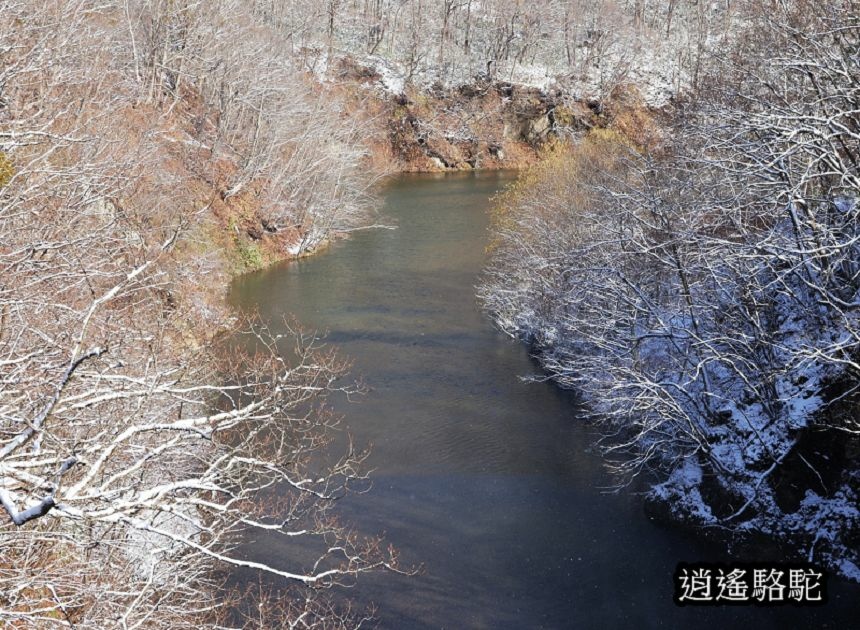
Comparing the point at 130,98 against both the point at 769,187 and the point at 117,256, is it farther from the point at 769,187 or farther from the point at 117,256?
the point at 769,187

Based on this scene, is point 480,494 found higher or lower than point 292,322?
lower

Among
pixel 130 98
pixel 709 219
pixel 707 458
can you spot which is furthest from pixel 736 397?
pixel 130 98

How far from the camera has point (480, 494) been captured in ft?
50.1

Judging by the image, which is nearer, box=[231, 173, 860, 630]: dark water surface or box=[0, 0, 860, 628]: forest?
box=[0, 0, 860, 628]: forest

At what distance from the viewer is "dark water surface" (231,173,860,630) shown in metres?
12.2

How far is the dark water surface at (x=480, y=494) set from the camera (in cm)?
1217

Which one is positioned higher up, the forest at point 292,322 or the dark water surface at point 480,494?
the forest at point 292,322

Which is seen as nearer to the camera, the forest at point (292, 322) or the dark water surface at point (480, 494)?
the forest at point (292, 322)

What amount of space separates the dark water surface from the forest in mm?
603

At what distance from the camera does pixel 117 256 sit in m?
20.0

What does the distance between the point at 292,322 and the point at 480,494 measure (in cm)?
1087

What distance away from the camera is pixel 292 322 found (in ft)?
79.3

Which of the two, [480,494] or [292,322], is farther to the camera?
[292,322]

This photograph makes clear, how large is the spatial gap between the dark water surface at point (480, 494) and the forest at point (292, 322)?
60cm
